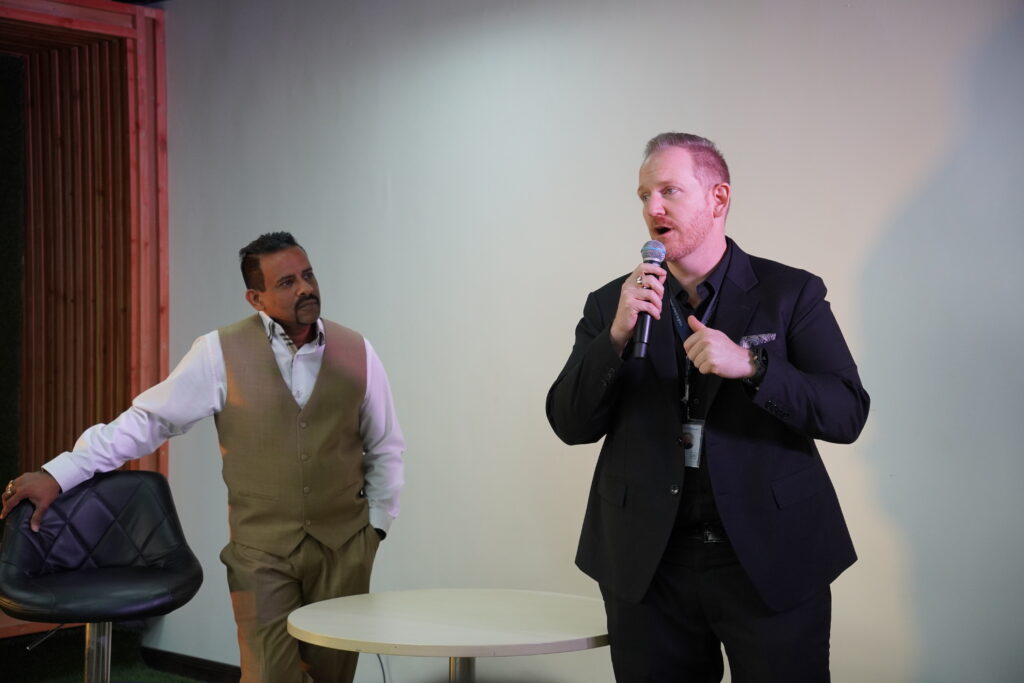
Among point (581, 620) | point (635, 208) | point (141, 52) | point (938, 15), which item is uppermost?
point (141, 52)

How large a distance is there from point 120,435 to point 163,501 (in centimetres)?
35

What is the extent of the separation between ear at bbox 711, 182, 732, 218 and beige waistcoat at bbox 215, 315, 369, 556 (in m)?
1.49

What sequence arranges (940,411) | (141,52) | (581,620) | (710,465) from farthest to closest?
(141,52) < (940,411) < (581,620) < (710,465)

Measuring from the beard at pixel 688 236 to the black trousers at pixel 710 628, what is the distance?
62cm

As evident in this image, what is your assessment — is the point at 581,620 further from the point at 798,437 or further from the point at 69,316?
the point at 69,316

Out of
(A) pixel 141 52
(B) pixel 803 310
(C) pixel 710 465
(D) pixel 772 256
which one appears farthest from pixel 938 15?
(A) pixel 141 52

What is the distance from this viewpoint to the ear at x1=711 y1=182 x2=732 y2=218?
2.51 meters

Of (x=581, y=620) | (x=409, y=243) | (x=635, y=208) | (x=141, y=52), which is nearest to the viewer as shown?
(x=581, y=620)

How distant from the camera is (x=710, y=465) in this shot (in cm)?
235

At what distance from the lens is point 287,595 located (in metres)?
3.48

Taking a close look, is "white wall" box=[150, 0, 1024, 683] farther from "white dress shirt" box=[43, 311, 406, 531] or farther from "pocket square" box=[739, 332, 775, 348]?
"pocket square" box=[739, 332, 775, 348]

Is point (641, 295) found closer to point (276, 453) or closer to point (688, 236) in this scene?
point (688, 236)

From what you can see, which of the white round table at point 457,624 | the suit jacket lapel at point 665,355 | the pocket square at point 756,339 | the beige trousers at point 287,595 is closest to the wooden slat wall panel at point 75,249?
the beige trousers at point 287,595

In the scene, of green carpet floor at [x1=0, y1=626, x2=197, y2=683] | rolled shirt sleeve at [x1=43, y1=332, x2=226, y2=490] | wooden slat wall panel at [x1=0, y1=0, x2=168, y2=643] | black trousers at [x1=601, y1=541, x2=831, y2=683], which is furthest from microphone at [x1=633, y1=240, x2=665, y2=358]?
green carpet floor at [x1=0, y1=626, x2=197, y2=683]
